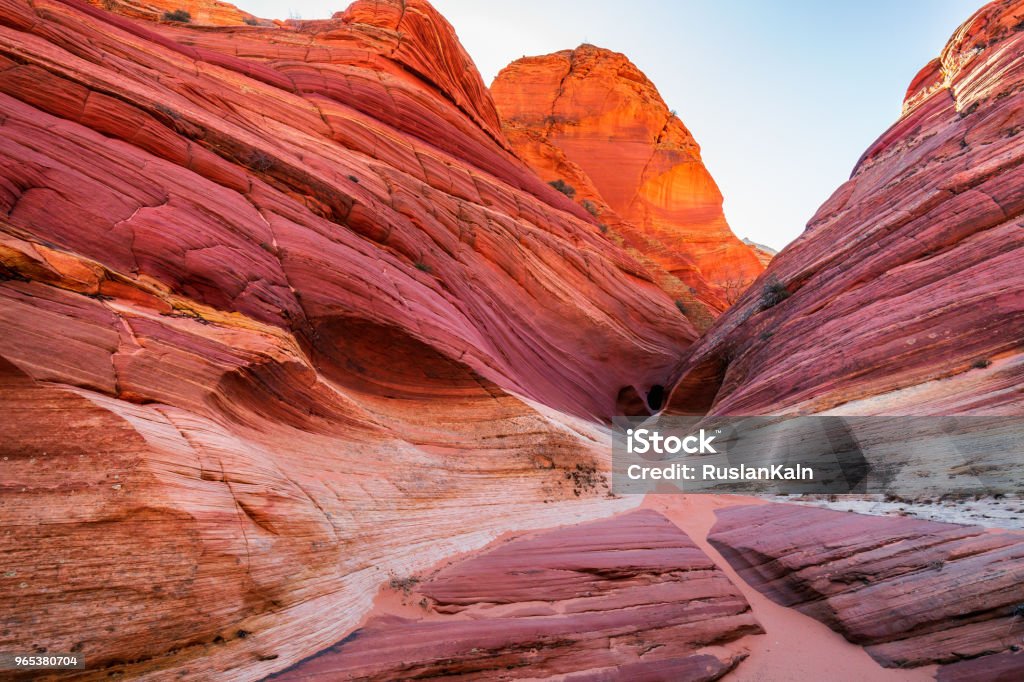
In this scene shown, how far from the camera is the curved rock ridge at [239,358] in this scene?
526 centimetres

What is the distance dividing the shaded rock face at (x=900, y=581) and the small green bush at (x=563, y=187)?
31.6 m

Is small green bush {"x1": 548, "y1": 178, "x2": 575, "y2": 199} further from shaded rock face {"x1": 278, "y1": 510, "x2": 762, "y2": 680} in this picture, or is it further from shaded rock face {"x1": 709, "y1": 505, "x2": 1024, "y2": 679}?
shaded rock face {"x1": 278, "y1": 510, "x2": 762, "y2": 680}

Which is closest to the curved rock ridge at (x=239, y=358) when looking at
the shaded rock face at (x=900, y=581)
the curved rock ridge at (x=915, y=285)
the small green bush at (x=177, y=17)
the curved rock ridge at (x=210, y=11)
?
the small green bush at (x=177, y=17)

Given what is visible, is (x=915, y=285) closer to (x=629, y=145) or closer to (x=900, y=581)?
(x=900, y=581)

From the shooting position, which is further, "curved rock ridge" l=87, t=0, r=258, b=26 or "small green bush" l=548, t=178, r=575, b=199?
"small green bush" l=548, t=178, r=575, b=199

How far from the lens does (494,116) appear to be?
29.6m

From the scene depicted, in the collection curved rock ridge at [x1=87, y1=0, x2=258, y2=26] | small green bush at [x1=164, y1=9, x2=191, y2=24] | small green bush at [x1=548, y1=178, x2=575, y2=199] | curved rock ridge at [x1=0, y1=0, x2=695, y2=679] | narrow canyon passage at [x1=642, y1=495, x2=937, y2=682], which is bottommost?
narrow canyon passage at [x1=642, y1=495, x2=937, y2=682]

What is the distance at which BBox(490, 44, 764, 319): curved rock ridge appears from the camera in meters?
45.9

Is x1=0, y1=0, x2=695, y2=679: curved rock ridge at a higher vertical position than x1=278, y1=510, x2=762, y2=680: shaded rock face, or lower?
higher

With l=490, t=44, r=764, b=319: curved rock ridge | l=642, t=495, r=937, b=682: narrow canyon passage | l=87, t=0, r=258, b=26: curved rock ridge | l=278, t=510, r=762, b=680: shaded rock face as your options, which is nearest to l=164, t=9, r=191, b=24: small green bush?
l=87, t=0, r=258, b=26: curved rock ridge

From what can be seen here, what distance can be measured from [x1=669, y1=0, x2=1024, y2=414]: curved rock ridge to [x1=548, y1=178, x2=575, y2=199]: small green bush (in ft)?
57.2

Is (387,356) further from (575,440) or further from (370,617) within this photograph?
(370,617)

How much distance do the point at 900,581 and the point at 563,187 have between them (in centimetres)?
3384

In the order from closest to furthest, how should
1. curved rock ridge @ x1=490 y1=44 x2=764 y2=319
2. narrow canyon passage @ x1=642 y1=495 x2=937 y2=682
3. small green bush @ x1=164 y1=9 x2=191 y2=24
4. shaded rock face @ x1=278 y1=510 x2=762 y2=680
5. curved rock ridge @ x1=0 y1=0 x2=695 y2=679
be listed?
curved rock ridge @ x1=0 y1=0 x2=695 y2=679
narrow canyon passage @ x1=642 y1=495 x2=937 y2=682
shaded rock face @ x1=278 y1=510 x2=762 y2=680
small green bush @ x1=164 y1=9 x2=191 y2=24
curved rock ridge @ x1=490 y1=44 x2=764 y2=319
